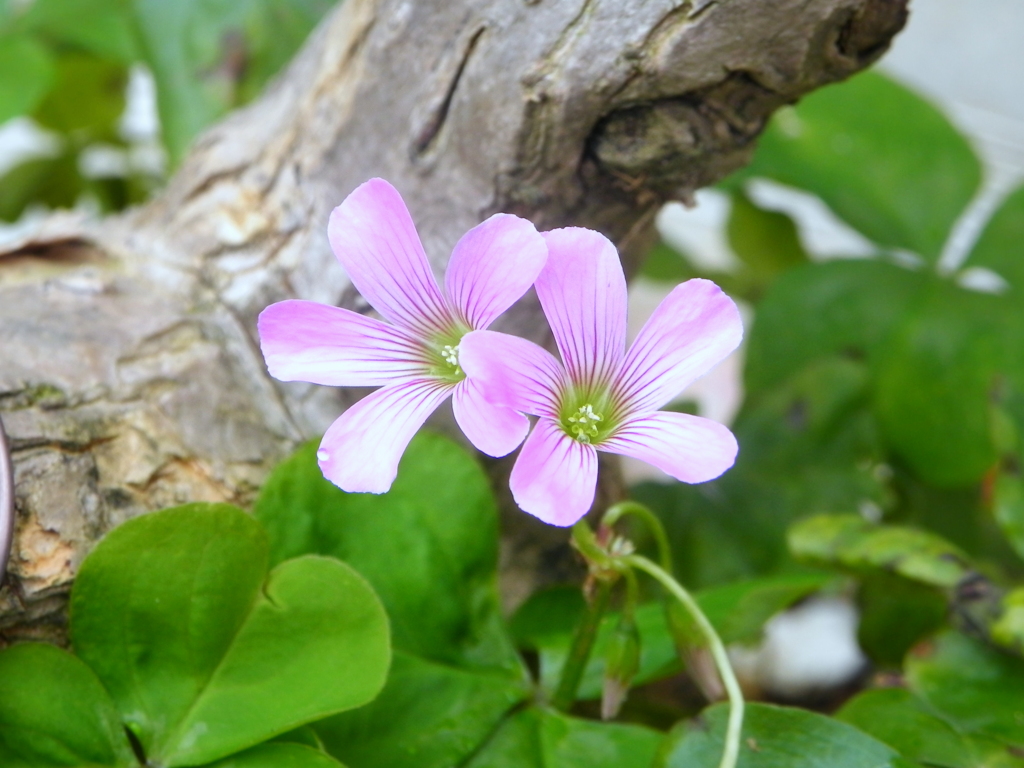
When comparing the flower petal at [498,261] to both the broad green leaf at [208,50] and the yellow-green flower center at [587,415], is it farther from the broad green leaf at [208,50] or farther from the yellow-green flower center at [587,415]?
the broad green leaf at [208,50]

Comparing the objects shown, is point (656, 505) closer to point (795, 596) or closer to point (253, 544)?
point (795, 596)


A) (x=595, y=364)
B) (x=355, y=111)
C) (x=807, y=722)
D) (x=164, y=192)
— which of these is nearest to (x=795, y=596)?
(x=807, y=722)

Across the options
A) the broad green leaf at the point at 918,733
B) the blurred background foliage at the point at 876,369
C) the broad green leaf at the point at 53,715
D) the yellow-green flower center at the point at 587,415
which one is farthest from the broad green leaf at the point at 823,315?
the broad green leaf at the point at 53,715

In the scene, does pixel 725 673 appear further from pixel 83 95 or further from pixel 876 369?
pixel 83 95

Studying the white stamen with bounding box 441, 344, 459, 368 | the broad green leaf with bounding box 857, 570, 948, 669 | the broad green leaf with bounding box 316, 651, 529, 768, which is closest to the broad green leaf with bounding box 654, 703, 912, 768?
the broad green leaf with bounding box 316, 651, 529, 768

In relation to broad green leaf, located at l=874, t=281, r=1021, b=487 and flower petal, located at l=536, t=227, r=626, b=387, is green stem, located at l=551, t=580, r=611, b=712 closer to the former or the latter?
flower petal, located at l=536, t=227, r=626, b=387

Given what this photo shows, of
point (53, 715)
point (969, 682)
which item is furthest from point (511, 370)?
point (969, 682)
